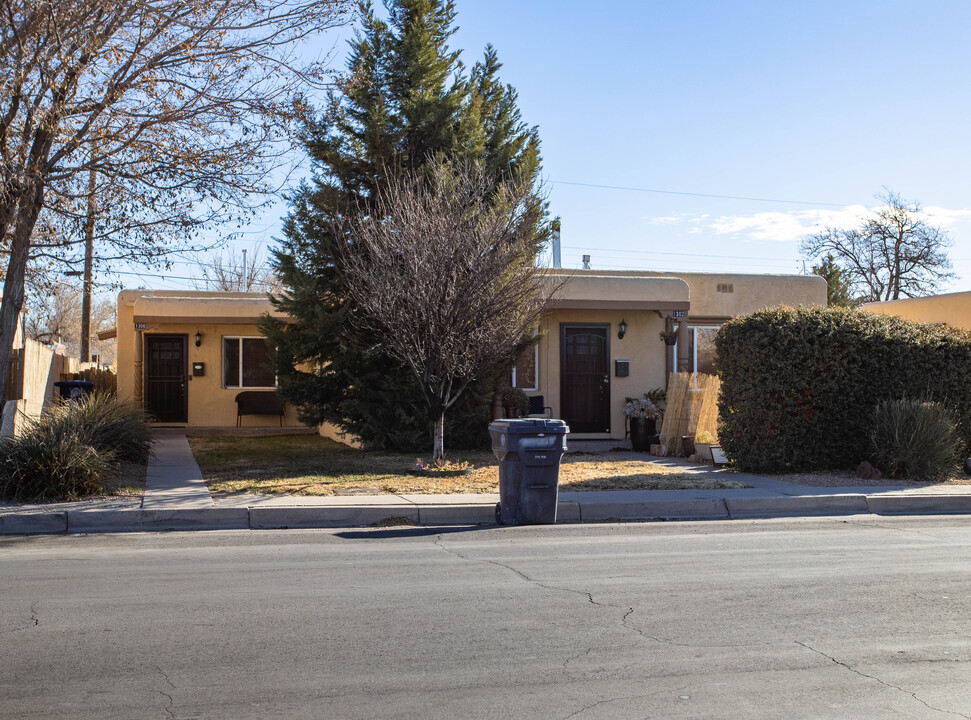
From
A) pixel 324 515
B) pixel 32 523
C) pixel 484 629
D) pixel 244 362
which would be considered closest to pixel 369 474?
pixel 324 515

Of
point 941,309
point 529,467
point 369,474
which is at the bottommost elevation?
point 369,474

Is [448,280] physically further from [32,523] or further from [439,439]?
[32,523]

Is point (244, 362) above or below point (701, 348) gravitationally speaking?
below

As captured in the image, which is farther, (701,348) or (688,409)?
(701,348)

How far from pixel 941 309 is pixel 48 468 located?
18687 mm

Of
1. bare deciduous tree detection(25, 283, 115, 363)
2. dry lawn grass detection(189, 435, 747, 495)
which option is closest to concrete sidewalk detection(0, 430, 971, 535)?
dry lawn grass detection(189, 435, 747, 495)

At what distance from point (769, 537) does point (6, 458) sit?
28.0 ft

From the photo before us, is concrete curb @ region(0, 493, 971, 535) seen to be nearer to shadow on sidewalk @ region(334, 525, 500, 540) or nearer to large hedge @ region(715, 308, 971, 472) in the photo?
shadow on sidewalk @ region(334, 525, 500, 540)

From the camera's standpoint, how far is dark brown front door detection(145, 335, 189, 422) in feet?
70.2

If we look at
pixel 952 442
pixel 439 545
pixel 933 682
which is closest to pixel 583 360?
pixel 952 442

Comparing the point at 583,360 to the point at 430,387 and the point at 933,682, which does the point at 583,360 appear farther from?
the point at 933,682

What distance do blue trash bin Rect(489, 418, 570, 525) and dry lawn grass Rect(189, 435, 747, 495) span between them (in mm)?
1684

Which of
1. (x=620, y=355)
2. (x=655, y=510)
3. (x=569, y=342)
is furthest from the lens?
(x=620, y=355)

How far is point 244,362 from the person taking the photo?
2178cm
